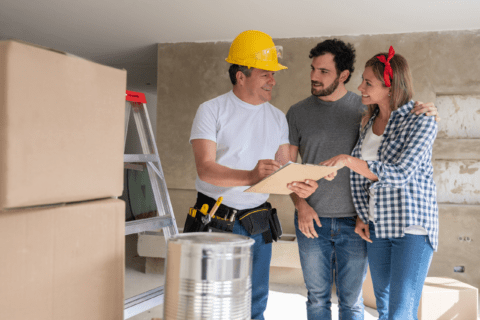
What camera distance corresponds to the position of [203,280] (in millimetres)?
670

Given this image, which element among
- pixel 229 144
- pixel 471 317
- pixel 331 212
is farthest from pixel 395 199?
pixel 471 317

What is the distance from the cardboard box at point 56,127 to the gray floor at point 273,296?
277cm

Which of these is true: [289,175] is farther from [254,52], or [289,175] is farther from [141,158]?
[141,158]

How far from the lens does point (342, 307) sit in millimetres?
2115

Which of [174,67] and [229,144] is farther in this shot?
[174,67]

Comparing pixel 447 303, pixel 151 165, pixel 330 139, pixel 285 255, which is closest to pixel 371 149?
pixel 330 139

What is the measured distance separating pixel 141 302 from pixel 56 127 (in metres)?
1.18

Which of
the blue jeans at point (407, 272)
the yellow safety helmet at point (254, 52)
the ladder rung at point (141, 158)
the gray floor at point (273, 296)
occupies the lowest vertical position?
the gray floor at point (273, 296)

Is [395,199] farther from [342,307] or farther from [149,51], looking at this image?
[149,51]

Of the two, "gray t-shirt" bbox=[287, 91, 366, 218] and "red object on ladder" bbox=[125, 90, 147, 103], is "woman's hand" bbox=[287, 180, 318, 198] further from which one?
"red object on ladder" bbox=[125, 90, 147, 103]

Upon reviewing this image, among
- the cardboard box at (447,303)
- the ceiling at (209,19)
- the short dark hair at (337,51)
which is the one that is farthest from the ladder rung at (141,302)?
the ceiling at (209,19)

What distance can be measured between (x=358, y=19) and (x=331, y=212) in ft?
9.60

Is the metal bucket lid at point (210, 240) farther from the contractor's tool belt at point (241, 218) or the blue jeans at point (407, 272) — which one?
the blue jeans at point (407, 272)

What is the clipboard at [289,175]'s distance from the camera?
132cm
